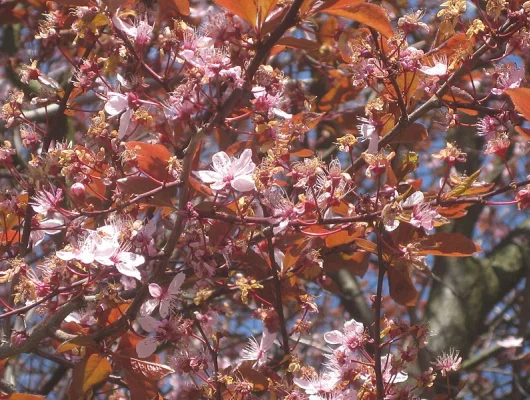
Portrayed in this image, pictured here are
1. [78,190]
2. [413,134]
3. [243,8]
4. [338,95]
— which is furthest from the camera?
[338,95]

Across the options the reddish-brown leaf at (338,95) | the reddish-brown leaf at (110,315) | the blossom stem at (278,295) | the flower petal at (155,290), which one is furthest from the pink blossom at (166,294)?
the reddish-brown leaf at (338,95)

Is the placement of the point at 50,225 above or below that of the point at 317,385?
above

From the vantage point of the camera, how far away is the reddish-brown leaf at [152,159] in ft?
4.87

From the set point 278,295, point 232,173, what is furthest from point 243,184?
point 278,295

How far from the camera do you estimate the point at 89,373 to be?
5.29ft

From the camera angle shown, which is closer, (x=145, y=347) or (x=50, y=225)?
(x=145, y=347)

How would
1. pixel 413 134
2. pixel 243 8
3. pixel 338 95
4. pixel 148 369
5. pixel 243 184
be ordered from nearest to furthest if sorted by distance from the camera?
pixel 243 8
pixel 243 184
pixel 148 369
pixel 413 134
pixel 338 95

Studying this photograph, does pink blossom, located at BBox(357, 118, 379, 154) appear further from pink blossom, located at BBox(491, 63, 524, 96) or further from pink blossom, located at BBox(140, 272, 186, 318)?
pink blossom, located at BBox(140, 272, 186, 318)

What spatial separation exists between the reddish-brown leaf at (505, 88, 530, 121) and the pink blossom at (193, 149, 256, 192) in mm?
504

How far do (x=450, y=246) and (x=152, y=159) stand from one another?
2.22 feet

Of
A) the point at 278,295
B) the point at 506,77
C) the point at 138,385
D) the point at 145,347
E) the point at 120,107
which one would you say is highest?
the point at 506,77

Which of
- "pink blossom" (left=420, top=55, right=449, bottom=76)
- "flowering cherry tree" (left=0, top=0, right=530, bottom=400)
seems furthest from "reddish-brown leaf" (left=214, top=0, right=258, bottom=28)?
"pink blossom" (left=420, top=55, right=449, bottom=76)

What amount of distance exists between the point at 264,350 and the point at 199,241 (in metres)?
0.39

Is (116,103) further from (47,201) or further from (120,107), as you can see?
(47,201)
